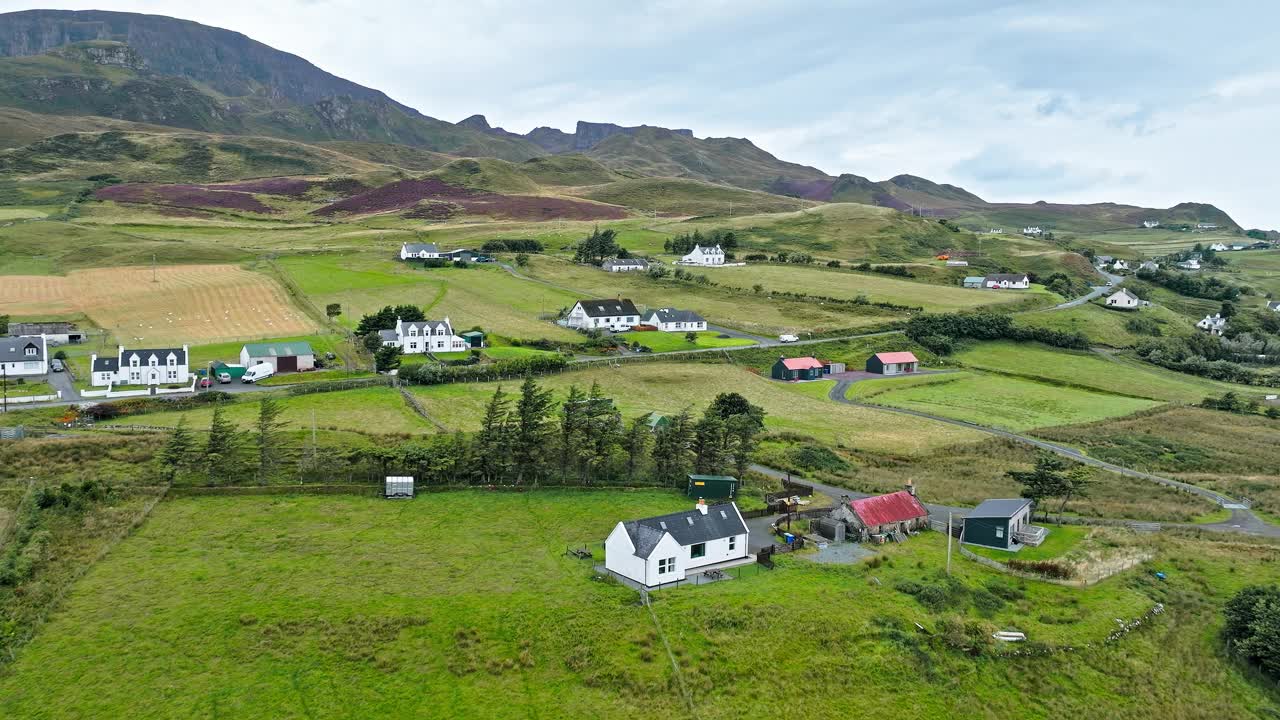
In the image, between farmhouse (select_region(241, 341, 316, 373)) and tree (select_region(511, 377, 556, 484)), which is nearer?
tree (select_region(511, 377, 556, 484))

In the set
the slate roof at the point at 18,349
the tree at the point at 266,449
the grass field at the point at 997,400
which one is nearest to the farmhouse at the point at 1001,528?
the grass field at the point at 997,400

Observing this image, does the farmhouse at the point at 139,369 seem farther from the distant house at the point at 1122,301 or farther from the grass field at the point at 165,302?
the distant house at the point at 1122,301

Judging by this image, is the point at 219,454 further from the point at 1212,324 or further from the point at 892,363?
the point at 1212,324

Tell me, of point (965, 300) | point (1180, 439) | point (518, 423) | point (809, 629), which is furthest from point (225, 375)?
point (965, 300)

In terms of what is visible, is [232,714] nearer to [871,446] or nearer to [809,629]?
[809,629]

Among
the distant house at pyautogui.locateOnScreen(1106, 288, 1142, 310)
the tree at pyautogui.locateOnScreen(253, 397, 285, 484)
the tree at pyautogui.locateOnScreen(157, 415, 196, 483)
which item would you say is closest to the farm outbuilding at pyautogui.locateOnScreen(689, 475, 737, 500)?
the tree at pyautogui.locateOnScreen(253, 397, 285, 484)

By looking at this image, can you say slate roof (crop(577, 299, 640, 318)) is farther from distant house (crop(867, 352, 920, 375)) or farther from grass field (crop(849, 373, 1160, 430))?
grass field (crop(849, 373, 1160, 430))
